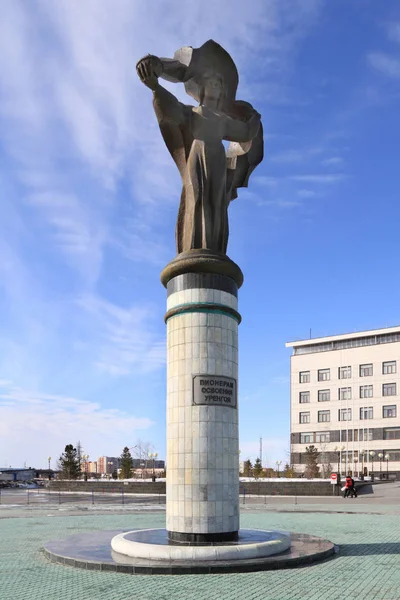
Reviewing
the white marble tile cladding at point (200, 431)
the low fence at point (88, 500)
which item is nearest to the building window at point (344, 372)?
the low fence at point (88, 500)

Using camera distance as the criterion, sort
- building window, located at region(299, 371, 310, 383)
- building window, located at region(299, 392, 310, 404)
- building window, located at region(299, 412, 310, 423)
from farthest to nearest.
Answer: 1. building window, located at region(299, 371, 310, 383)
2. building window, located at region(299, 392, 310, 404)
3. building window, located at region(299, 412, 310, 423)

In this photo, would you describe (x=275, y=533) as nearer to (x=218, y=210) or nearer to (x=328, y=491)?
(x=218, y=210)

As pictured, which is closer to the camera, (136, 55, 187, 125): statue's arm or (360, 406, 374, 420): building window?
(136, 55, 187, 125): statue's arm

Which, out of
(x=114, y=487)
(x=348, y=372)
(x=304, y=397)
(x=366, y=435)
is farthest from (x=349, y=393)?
(x=114, y=487)

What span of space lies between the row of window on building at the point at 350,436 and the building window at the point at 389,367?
8.22 metres

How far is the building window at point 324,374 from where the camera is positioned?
10125cm

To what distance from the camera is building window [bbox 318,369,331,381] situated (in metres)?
101

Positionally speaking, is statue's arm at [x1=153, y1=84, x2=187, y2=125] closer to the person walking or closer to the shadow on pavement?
the shadow on pavement

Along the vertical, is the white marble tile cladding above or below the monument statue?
below

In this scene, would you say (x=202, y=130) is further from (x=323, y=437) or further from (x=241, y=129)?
(x=323, y=437)

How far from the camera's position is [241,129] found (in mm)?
17391

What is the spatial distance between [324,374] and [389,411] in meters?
11.6

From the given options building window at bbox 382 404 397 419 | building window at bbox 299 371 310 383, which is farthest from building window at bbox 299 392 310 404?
building window at bbox 382 404 397 419

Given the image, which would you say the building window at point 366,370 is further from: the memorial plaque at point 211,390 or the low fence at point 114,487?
the memorial plaque at point 211,390
